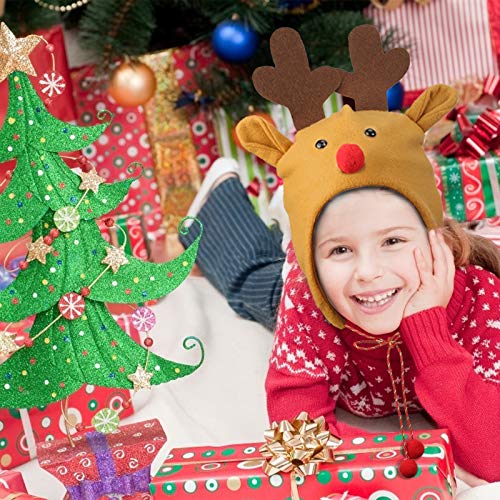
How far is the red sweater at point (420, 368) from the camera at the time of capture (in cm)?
106

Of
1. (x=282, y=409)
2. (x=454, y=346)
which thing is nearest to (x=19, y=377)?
(x=282, y=409)

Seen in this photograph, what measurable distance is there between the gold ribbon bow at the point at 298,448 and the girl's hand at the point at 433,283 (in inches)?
7.4

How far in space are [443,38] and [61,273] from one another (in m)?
1.41

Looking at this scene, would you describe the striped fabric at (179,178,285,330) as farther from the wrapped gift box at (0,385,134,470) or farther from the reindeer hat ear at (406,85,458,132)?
the reindeer hat ear at (406,85,458,132)

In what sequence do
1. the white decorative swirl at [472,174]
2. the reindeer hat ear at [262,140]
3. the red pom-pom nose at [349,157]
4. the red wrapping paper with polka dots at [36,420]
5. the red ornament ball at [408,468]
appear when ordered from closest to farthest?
the red ornament ball at [408,468] → the red pom-pom nose at [349,157] → the reindeer hat ear at [262,140] → the red wrapping paper with polka dots at [36,420] → the white decorative swirl at [472,174]

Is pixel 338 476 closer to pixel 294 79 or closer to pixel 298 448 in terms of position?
pixel 298 448

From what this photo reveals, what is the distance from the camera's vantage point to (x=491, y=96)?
2096mm

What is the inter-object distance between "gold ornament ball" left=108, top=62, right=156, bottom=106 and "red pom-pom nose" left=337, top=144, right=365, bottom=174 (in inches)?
38.5

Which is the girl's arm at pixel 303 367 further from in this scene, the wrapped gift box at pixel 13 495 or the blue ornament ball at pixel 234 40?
the blue ornament ball at pixel 234 40

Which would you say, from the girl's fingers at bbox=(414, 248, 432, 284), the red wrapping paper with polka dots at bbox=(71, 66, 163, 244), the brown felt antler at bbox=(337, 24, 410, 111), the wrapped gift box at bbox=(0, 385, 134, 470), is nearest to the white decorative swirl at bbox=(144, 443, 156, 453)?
the wrapped gift box at bbox=(0, 385, 134, 470)

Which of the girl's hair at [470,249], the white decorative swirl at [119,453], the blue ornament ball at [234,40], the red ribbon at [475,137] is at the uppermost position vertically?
the blue ornament ball at [234,40]

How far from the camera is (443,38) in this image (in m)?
2.21

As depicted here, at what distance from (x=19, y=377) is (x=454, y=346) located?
504 mm

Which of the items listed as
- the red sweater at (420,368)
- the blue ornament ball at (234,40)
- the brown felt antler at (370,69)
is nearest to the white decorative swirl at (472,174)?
the blue ornament ball at (234,40)
